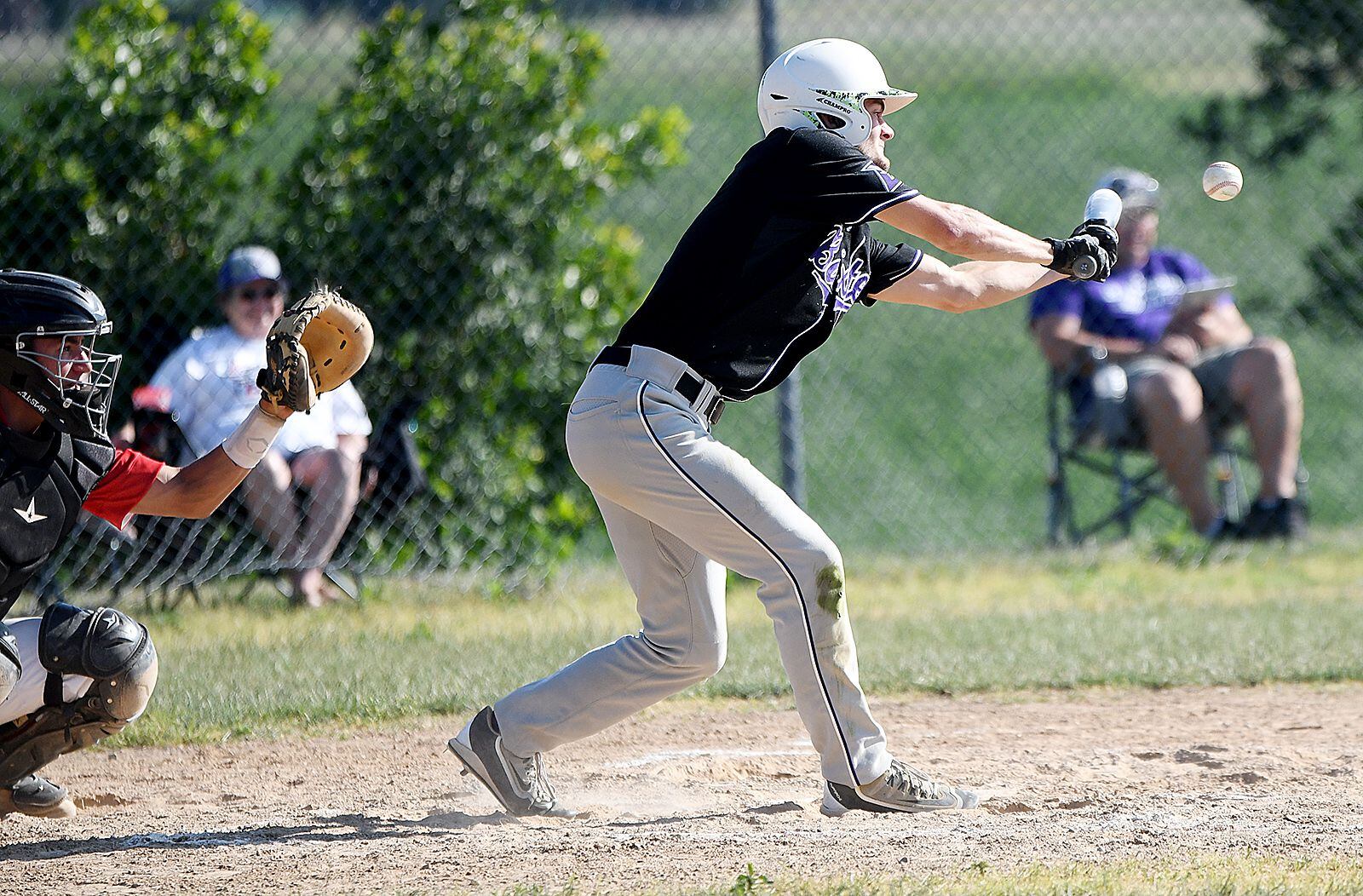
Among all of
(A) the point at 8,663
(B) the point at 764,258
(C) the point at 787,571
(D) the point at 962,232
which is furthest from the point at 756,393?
(A) the point at 8,663

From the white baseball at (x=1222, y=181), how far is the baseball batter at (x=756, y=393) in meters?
0.57

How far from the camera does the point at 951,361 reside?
13305 mm

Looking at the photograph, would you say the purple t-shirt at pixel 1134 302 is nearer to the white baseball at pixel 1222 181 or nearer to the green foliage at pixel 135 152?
the white baseball at pixel 1222 181

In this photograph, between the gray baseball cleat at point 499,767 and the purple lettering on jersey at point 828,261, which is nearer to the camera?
the purple lettering on jersey at point 828,261

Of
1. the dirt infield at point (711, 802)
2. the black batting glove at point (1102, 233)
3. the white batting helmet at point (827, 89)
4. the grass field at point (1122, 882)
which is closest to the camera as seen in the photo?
the grass field at point (1122, 882)

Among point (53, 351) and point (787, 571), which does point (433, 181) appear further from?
point (787, 571)

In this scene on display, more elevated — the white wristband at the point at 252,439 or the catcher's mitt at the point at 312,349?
the catcher's mitt at the point at 312,349

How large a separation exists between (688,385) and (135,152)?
3.93 metres

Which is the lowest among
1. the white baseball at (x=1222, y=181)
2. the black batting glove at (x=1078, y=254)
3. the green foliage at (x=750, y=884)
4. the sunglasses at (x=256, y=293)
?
the sunglasses at (x=256, y=293)

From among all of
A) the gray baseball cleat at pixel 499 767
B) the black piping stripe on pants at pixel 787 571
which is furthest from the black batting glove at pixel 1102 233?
the gray baseball cleat at pixel 499 767

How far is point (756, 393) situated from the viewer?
370cm

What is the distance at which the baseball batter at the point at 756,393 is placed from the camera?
3.59 meters

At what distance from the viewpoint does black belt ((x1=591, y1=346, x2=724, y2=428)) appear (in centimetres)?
366

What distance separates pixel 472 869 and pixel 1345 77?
728 cm
